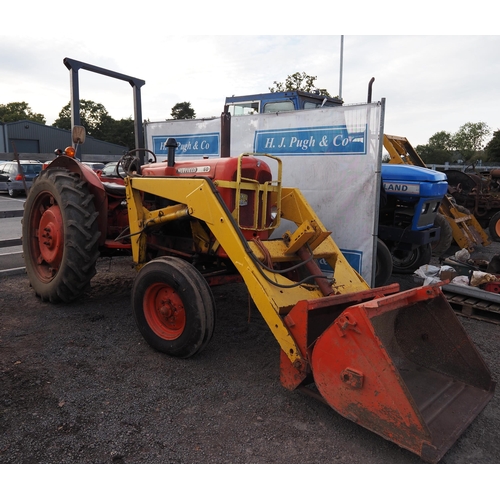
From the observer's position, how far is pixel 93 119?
5600cm

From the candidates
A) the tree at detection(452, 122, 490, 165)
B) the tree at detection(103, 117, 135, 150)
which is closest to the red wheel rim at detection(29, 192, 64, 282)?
the tree at detection(103, 117, 135, 150)

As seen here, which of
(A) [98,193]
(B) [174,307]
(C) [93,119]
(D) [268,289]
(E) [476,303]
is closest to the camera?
(D) [268,289]

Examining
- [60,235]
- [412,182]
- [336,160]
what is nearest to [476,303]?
[412,182]

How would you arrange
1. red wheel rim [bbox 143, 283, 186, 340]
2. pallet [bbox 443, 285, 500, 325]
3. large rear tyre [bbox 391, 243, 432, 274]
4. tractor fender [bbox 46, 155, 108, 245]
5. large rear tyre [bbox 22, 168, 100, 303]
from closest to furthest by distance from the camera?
red wheel rim [bbox 143, 283, 186, 340] → large rear tyre [bbox 22, 168, 100, 303] → tractor fender [bbox 46, 155, 108, 245] → pallet [bbox 443, 285, 500, 325] → large rear tyre [bbox 391, 243, 432, 274]

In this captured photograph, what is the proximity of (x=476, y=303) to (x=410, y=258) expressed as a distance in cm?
172

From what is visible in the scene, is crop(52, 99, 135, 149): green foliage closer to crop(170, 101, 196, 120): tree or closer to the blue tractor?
crop(170, 101, 196, 120): tree

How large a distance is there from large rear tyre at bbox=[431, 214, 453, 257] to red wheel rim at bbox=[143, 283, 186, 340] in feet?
18.3

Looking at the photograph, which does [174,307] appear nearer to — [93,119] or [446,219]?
[446,219]

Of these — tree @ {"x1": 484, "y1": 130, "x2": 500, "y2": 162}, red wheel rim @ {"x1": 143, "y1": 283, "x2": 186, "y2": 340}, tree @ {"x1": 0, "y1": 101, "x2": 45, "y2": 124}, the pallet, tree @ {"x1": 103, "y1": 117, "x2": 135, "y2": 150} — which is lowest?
the pallet

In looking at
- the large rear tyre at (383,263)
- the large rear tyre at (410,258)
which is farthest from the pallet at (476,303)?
the large rear tyre at (410,258)

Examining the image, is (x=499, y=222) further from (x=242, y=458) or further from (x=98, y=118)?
(x=98, y=118)

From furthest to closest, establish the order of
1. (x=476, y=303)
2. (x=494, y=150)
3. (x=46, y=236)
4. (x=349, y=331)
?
(x=494, y=150)
(x=476, y=303)
(x=46, y=236)
(x=349, y=331)

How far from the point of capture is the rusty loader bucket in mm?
2359

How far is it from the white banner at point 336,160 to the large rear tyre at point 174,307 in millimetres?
2224
